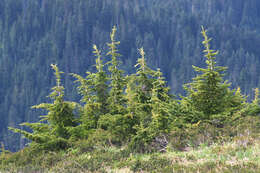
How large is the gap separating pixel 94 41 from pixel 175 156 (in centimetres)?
14699

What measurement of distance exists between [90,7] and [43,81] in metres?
44.1

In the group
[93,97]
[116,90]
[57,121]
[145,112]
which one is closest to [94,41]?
[93,97]

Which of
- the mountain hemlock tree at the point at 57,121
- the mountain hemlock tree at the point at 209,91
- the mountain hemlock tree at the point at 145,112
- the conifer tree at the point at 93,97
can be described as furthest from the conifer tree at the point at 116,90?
the mountain hemlock tree at the point at 209,91

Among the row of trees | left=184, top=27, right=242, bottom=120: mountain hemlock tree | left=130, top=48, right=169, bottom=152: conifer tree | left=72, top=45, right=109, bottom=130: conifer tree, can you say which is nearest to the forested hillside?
left=72, top=45, right=109, bottom=130: conifer tree

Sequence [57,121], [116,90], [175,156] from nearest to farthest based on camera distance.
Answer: [175,156] < [57,121] < [116,90]

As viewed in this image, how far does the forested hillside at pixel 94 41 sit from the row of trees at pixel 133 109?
4601 inches

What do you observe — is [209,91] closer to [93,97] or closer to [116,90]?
[116,90]

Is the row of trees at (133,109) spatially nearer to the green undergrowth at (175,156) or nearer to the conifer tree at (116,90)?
the conifer tree at (116,90)

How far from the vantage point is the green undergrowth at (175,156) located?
6.30m

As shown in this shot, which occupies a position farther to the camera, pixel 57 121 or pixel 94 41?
pixel 94 41

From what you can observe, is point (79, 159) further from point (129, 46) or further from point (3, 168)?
point (129, 46)

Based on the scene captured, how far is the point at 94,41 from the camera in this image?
152 metres

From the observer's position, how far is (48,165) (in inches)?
330

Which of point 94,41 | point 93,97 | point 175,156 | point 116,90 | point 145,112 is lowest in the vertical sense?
point 175,156
